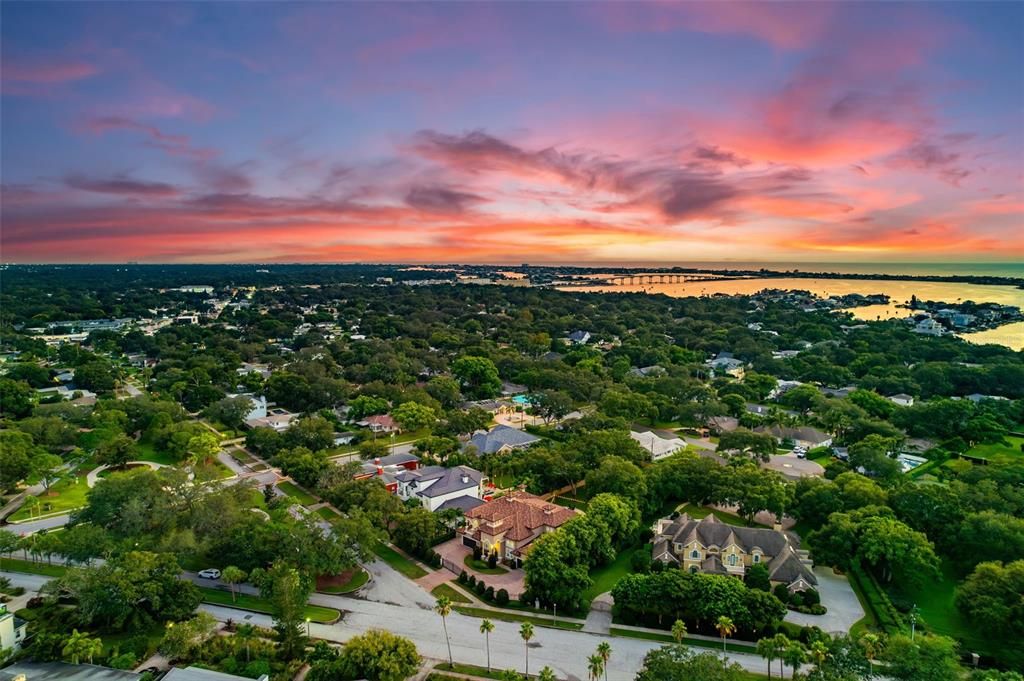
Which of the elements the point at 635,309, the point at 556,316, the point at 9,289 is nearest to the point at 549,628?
the point at 556,316

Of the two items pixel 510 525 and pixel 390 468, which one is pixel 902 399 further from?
pixel 390 468

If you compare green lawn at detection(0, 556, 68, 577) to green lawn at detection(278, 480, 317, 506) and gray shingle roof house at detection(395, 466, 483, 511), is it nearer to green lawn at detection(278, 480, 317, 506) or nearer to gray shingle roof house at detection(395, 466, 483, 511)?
green lawn at detection(278, 480, 317, 506)

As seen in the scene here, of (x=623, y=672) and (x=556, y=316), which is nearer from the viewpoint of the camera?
(x=623, y=672)

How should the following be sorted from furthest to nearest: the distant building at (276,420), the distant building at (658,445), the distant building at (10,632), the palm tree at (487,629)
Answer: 1. the distant building at (276,420)
2. the distant building at (658,445)
3. the palm tree at (487,629)
4. the distant building at (10,632)

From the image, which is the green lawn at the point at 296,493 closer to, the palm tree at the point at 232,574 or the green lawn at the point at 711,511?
the palm tree at the point at 232,574

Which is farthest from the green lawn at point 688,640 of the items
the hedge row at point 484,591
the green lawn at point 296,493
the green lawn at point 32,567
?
the green lawn at point 32,567

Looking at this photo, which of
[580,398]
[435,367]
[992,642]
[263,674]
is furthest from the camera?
[435,367]

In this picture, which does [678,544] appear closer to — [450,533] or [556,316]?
[450,533]

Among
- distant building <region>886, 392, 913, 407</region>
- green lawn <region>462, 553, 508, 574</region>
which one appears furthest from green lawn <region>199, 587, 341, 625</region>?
distant building <region>886, 392, 913, 407</region>
